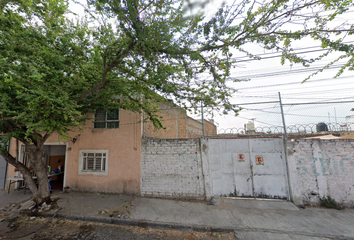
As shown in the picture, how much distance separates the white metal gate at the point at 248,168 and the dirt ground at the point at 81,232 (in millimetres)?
2021

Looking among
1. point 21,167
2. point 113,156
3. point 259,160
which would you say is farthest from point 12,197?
point 259,160

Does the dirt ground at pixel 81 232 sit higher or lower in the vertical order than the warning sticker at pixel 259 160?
lower

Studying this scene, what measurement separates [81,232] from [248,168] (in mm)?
5378

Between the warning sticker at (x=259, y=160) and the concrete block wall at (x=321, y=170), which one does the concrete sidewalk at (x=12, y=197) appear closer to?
the warning sticker at (x=259, y=160)

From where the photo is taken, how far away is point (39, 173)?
5266 mm

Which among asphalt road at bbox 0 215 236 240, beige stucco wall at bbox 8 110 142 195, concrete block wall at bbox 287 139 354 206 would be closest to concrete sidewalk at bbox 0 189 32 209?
beige stucco wall at bbox 8 110 142 195

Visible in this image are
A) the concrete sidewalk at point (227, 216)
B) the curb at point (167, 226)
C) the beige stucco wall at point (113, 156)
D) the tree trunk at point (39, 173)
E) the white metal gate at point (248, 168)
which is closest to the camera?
the curb at point (167, 226)

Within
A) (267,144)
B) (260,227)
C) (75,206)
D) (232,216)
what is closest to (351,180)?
(267,144)

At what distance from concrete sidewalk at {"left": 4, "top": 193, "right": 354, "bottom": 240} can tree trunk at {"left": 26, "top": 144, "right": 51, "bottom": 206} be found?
57 centimetres

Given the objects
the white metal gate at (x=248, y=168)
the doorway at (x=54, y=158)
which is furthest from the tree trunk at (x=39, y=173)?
the white metal gate at (x=248, y=168)

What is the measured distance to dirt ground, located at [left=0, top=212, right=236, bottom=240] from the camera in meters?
3.84

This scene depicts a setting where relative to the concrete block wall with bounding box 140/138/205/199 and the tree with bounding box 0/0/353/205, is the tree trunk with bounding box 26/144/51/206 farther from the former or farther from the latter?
the concrete block wall with bounding box 140/138/205/199

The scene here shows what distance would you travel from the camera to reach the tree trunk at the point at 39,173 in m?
5.20

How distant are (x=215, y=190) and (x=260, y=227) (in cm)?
191
